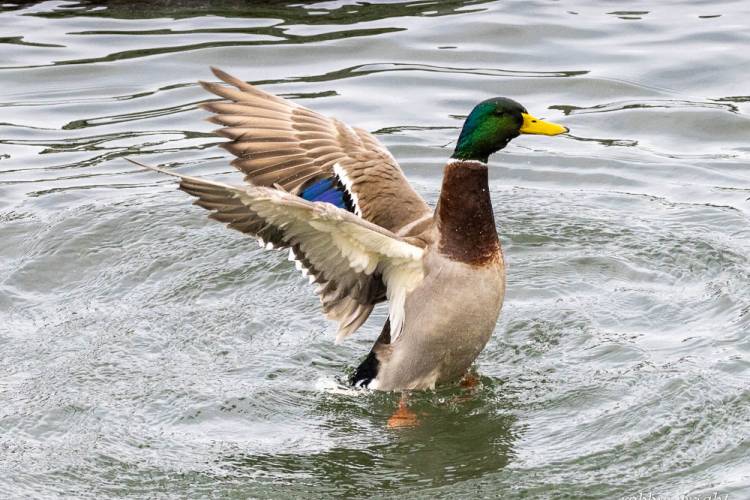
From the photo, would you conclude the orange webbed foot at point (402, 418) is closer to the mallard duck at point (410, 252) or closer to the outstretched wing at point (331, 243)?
the mallard duck at point (410, 252)

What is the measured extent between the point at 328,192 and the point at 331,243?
3.73 ft

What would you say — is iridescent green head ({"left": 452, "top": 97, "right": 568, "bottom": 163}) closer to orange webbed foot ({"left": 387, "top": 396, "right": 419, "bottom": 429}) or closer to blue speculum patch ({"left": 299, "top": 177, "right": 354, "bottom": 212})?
Result: blue speculum patch ({"left": 299, "top": 177, "right": 354, "bottom": 212})

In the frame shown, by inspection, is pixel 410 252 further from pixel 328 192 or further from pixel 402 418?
pixel 328 192

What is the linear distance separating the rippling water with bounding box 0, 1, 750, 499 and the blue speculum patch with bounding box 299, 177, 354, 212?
2.45 ft

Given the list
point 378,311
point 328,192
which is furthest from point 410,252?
point 378,311

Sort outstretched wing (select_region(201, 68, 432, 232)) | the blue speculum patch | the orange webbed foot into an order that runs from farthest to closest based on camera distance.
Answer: the blue speculum patch < outstretched wing (select_region(201, 68, 432, 232)) < the orange webbed foot

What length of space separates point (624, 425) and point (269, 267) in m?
2.84

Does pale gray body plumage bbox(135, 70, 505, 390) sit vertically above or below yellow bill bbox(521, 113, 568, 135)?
below

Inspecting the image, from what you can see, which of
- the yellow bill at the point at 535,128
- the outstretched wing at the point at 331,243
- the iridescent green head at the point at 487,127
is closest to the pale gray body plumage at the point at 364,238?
the outstretched wing at the point at 331,243

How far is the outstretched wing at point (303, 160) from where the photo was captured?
707 centimetres

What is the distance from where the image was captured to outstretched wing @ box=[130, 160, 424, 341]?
5.73 m

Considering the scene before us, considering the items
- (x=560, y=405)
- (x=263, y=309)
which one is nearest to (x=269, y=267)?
(x=263, y=309)

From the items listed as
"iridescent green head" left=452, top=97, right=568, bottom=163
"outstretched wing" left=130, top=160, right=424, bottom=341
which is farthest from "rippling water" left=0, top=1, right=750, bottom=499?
"iridescent green head" left=452, top=97, right=568, bottom=163

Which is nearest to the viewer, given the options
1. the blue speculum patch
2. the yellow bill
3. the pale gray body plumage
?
the pale gray body plumage
